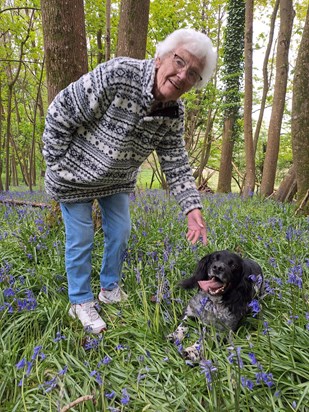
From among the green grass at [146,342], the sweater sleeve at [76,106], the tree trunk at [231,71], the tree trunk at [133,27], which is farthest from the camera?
the tree trunk at [231,71]

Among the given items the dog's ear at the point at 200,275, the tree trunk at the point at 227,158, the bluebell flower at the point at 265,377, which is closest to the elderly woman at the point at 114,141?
the dog's ear at the point at 200,275

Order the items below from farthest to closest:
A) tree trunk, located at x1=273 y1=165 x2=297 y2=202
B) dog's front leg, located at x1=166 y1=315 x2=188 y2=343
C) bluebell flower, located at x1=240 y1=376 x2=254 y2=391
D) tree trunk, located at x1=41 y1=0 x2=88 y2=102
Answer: tree trunk, located at x1=273 y1=165 x2=297 y2=202, tree trunk, located at x1=41 y1=0 x2=88 y2=102, dog's front leg, located at x1=166 y1=315 x2=188 y2=343, bluebell flower, located at x1=240 y1=376 x2=254 y2=391

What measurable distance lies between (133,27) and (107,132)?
3.27 metres

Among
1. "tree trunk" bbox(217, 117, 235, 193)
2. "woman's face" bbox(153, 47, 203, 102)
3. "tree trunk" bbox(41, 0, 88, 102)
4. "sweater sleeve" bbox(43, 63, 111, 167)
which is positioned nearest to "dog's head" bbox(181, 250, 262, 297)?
"woman's face" bbox(153, 47, 203, 102)

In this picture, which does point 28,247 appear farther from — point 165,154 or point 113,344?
point 165,154

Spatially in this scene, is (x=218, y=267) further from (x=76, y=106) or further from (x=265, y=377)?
(x=76, y=106)

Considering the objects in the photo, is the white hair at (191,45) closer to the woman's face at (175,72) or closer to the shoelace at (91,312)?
the woman's face at (175,72)

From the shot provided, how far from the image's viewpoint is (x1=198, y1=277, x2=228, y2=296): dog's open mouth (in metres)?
2.30

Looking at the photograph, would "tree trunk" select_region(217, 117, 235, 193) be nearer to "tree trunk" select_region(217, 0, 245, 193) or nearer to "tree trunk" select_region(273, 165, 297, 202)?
"tree trunk" select_region(217, 0, 245, 193)

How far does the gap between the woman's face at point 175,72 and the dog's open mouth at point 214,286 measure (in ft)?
4.30

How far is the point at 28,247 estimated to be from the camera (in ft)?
11.4

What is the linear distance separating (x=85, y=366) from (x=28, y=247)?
1.79m

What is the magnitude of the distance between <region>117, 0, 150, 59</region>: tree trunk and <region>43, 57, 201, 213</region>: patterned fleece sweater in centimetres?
290

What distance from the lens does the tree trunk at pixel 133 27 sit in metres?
4.65
